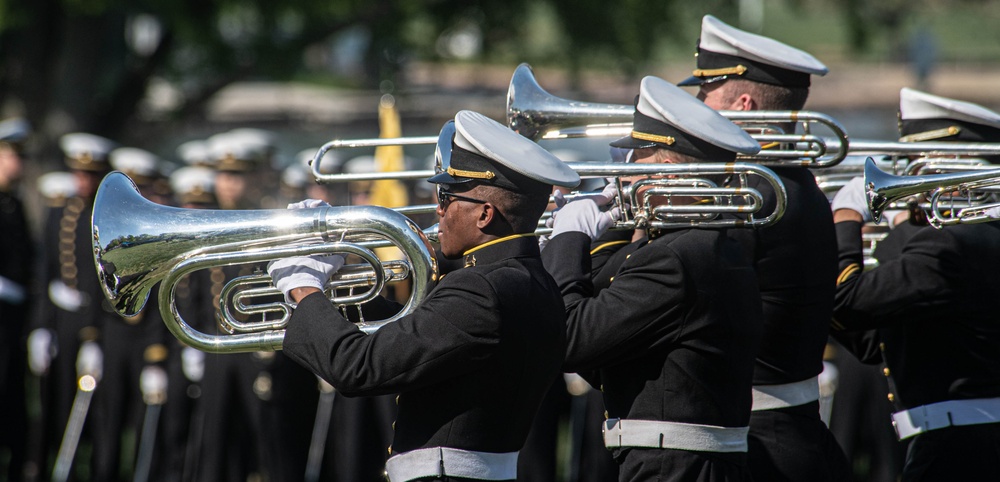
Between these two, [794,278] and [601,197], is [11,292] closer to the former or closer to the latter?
[601,197]

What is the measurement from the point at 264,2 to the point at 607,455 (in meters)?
6.66

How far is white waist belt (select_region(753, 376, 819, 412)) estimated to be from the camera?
3826 mm

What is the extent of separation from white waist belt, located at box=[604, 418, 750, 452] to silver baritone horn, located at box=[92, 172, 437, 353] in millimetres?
749

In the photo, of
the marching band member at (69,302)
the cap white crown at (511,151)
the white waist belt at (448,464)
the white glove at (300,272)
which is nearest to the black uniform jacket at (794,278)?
the cap white crown at (511,151)

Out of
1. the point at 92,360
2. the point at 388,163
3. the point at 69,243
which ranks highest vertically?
the point at 388,163

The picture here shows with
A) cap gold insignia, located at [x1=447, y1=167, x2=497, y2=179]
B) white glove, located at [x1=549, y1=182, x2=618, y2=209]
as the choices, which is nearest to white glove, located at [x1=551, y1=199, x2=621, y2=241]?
white glove, located at [x1=549, y1=182, x2=618, y2=209]

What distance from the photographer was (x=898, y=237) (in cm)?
423

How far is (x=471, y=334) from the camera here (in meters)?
3.02

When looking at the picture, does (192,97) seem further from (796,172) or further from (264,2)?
(796,172)

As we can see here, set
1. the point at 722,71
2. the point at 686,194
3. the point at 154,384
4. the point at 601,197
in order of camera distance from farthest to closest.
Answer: the point at 154,384 < the point at 722,71 < the point at 601,197 < the point at 686,194

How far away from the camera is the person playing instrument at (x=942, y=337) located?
3.92 m

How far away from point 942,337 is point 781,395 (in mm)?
634

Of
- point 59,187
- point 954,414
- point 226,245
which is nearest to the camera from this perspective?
point 226,245

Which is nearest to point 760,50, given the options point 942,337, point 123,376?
point 942,337
